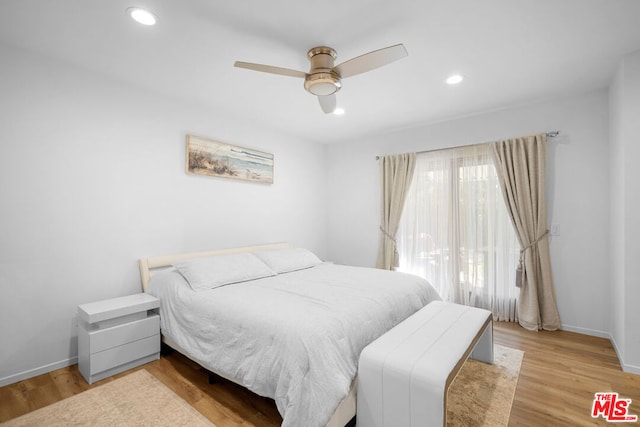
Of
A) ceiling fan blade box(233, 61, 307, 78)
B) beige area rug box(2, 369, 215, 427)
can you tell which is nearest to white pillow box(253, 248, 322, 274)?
beige area rug box(2, 369, 215, 427)

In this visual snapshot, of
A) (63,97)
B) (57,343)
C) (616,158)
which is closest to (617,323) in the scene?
(616,158)

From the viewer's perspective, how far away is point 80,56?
7.85 feet

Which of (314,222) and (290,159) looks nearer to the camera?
(290,159)

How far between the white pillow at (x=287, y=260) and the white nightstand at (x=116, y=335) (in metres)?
1.17

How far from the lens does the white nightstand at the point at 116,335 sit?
2.26 metres

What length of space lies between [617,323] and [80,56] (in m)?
5.27

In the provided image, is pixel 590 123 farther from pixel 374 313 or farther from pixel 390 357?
pixel 390 357

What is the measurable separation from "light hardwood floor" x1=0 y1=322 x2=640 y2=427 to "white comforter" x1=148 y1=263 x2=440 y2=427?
0.24 meters

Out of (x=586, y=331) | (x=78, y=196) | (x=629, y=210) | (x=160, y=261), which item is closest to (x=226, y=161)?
(x=160, y=261)

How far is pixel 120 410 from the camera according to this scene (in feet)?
6.32

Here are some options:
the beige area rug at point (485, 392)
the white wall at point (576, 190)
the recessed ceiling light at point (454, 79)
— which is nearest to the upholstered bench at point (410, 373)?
the beige area rug at point (485, 392)

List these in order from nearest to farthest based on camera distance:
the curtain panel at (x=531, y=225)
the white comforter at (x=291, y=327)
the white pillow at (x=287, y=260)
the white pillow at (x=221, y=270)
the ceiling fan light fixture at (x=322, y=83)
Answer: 1. the white comforter at (x=291, y=327)
2. the ceiling fan light fixture at (x=322, y=83)
3. the white pillow at (x=221, y=270)
4. the curtain panel at (x=531, y=225)
5. the white pillow at (x=287, y=260)

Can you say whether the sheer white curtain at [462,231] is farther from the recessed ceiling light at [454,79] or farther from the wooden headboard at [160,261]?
the wooden headboard at [160,261]

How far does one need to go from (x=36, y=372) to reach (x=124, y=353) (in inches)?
26.5
